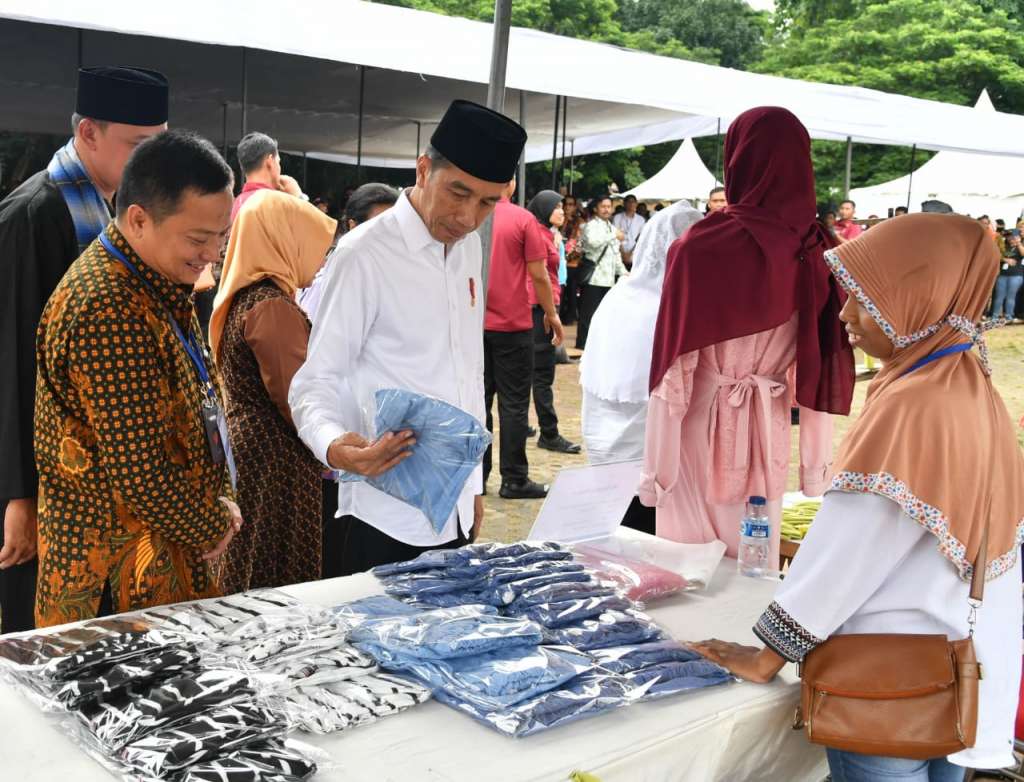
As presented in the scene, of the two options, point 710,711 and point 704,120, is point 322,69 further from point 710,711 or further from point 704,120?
point 710,711

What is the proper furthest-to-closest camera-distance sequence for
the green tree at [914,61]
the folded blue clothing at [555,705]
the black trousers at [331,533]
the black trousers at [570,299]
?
the green tree at [914,61] → the black trousers at [570,299] → the black trousers at [331,533] → the folded blue clothing at [555,705]

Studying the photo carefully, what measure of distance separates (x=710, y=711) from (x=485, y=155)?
1135mm

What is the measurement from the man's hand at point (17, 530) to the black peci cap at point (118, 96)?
83 cm

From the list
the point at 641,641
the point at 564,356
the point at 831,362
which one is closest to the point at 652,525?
the point at 831,362

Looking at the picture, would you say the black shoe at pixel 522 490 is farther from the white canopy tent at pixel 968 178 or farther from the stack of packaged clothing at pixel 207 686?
the white canopy tent at pixel 968 178

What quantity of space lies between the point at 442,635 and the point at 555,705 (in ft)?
0.78

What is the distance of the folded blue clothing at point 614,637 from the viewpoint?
1.67m

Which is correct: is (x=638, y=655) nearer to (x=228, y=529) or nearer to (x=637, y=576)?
(x=637, y=576)

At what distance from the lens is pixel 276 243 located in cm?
274

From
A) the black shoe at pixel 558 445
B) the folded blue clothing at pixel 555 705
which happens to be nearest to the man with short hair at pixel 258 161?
the black shoe at pixel 558 445

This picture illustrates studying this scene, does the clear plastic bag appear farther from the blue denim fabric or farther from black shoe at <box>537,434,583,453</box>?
black shoe at <box>537,434,583,453</box>

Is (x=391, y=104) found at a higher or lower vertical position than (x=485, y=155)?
higher

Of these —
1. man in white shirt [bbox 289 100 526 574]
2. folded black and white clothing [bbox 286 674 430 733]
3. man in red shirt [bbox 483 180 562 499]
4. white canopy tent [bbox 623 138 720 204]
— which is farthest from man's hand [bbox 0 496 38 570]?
white canopy tent [bbox 623 138 720 204]

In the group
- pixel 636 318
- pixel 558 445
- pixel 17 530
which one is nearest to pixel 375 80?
pixel 558 445
